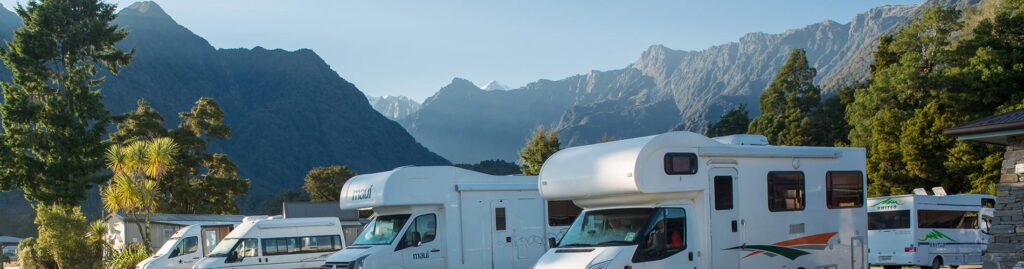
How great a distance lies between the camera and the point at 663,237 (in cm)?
1151

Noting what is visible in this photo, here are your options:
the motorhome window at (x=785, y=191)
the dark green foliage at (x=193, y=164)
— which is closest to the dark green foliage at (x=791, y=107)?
the dark green foliage at (x=193, y=164)

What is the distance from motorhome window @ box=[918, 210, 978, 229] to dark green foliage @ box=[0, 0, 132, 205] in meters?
27.9

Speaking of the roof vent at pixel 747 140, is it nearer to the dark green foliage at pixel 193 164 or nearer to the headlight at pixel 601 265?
the headlight at pixel 601 265

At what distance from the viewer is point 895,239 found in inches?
838

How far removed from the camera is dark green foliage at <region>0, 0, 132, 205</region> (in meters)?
33.9

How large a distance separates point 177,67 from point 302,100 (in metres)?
21.9

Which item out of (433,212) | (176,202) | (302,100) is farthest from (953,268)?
(302,100)

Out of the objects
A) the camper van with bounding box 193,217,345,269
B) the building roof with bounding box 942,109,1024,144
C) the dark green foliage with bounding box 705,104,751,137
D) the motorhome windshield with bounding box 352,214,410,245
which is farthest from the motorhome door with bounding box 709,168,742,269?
the dark green foliage with bounding box 705,104,751,137

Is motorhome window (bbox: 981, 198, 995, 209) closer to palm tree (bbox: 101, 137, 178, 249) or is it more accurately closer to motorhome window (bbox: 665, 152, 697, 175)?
motorhome window (bbox: 665, 152, 697, 175)

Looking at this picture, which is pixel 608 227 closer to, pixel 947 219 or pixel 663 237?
pixel 663 237

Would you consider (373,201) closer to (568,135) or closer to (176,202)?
(176,202)

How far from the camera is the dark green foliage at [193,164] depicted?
4359cm

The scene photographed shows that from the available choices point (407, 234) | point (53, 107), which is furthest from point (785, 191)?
point (53, 107)

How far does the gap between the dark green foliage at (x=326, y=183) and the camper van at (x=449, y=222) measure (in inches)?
2011
